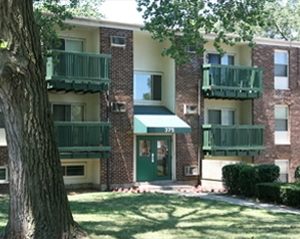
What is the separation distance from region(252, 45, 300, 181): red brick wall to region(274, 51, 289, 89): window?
0.23m

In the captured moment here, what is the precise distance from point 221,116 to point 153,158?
4.53 metres

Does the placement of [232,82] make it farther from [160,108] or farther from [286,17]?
[286,17]

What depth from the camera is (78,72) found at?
19.0 m

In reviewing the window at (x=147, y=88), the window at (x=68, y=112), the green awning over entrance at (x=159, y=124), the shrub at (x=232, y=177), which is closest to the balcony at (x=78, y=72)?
the window at (x=68, y=112)

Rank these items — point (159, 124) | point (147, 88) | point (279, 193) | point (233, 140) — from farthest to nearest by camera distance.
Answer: point (147, 88) < point (233, 140) < point (159, 124) < point (279, 193)

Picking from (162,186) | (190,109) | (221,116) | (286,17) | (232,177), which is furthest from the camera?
(286,17)

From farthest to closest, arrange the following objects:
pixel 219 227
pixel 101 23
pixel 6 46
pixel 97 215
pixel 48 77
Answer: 1. pixel 101 23
2. pixel 48 77
3. pixel 97 215
4. pixel 219 227
5. pixel 6 46

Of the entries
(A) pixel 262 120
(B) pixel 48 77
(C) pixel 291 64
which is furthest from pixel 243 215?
(C) pixel 291 64

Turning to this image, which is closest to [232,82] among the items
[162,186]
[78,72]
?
[162,186]

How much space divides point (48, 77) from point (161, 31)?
4.91 meters

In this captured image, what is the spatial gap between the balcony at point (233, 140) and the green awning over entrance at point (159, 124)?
63.9 inches

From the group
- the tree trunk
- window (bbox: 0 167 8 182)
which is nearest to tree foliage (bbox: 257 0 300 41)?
window (bbox: 0 167 8 182)

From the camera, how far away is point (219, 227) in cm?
1047

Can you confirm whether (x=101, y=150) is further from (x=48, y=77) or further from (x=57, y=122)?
(x=48, y=77)
